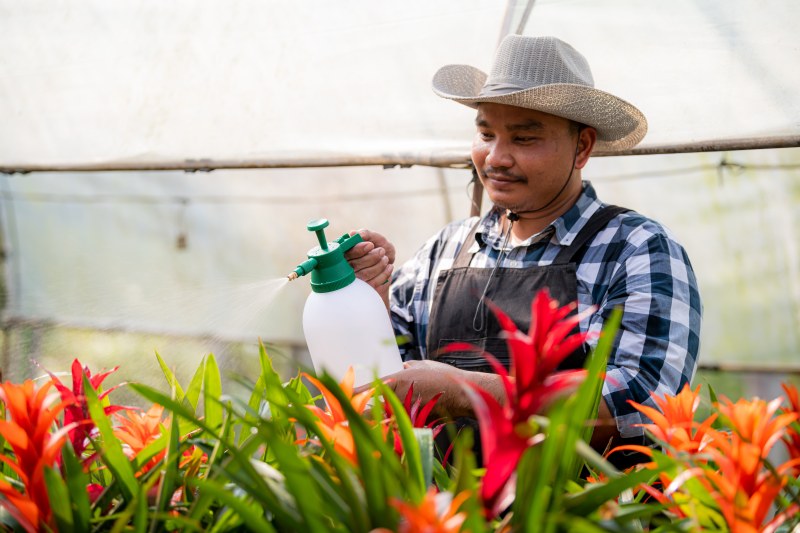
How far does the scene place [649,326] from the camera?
1.62 meters

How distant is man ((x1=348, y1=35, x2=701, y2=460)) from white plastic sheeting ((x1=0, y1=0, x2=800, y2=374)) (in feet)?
0.98

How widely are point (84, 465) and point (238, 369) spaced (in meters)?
3.50

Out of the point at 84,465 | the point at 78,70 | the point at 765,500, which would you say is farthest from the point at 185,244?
the point at 765,500

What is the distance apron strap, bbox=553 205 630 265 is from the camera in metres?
1.85

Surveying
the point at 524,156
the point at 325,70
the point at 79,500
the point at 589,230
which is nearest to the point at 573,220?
the point at 589,230

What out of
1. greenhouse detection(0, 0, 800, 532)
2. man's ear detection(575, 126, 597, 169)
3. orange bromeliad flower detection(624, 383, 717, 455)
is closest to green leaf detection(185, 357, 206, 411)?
greenhouse detection(0, 0, 800, 532)

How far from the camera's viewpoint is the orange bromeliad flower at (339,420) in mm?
841

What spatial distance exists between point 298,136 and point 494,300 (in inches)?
43.7

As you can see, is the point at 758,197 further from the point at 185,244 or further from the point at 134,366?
the point at 134,366

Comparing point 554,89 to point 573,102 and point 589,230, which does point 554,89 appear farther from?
point 589,230

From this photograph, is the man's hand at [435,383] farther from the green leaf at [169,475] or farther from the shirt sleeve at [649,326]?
the green leaf at [169,475]

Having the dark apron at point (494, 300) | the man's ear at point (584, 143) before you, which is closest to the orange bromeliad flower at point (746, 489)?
the dark apron at point (494, 300)

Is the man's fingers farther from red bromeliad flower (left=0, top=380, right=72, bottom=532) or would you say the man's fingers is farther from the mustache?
red bromeliad flower (left=0, top=380, right=72, bottom=532)

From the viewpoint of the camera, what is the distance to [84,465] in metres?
0.92
